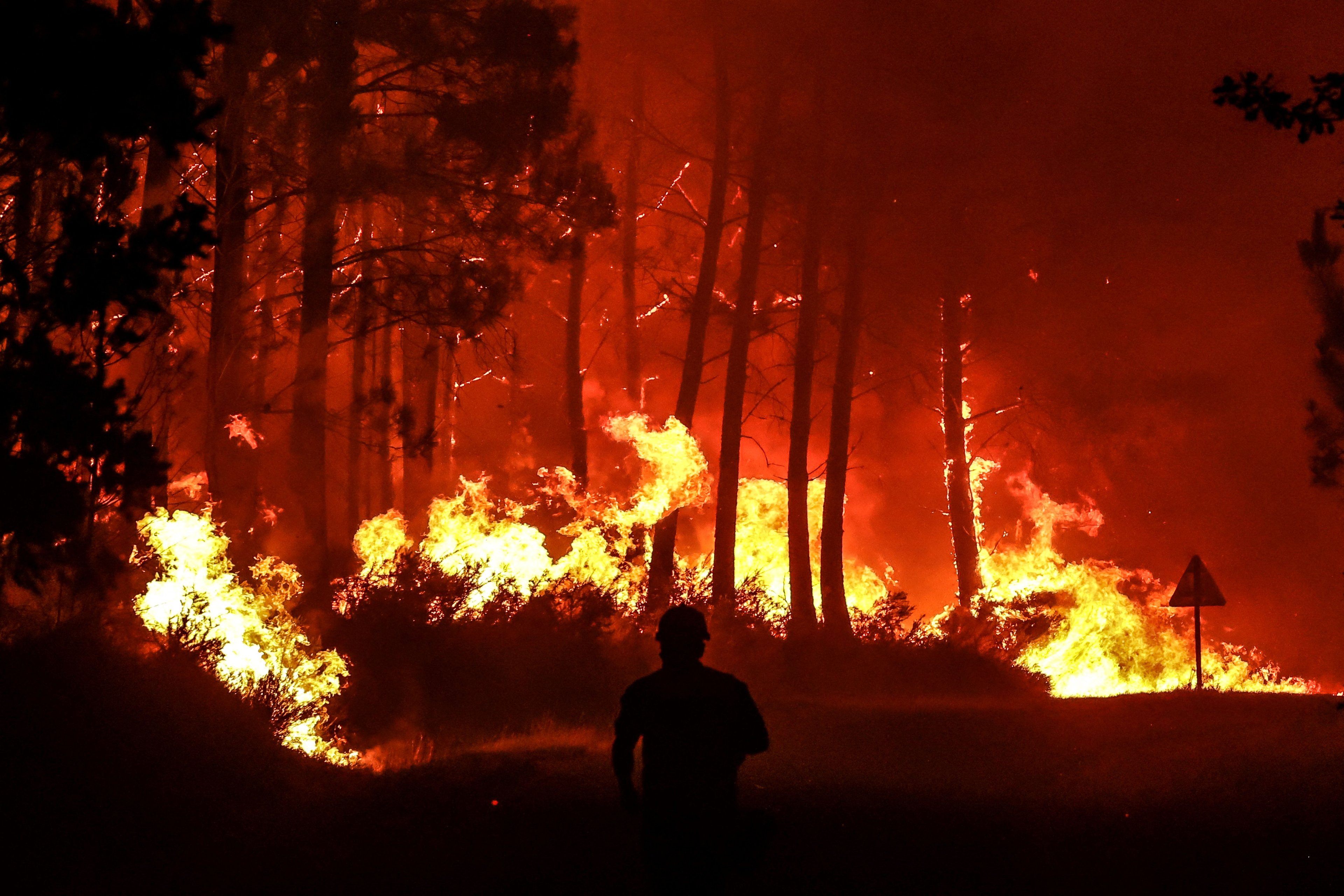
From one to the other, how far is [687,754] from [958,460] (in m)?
23.5

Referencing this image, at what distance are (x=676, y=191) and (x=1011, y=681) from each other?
38.9 feet

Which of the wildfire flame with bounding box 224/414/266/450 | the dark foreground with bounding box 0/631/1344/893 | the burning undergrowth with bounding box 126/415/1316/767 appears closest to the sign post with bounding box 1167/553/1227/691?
the burning undergrowth with bounding box 126/415/1316/767

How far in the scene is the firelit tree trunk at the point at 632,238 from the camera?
2731cm

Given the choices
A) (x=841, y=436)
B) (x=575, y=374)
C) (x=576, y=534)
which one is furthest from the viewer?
(x=575, y=374)

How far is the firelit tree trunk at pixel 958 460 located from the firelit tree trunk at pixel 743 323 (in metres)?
5.77

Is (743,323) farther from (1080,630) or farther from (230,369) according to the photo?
(230,369)

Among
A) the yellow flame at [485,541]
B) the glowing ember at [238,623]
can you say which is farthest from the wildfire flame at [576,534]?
the glowing ember at [238,623]

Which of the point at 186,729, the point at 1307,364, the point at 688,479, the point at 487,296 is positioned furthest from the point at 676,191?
the point at 1307,364

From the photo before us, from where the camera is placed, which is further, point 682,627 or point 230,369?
point 230,369

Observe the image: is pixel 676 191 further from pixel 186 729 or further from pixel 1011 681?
pixel 186 729

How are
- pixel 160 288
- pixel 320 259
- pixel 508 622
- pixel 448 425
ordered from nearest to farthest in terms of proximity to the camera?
pixel 160 288, pixel 508 622, pixel 320 259, pixel 448 425

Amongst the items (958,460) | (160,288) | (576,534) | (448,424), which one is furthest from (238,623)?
(448,424)

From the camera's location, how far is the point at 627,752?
5934mm

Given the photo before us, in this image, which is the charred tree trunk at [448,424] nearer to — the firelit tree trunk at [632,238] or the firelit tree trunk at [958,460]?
the firelit tree trunk at [632,238]
